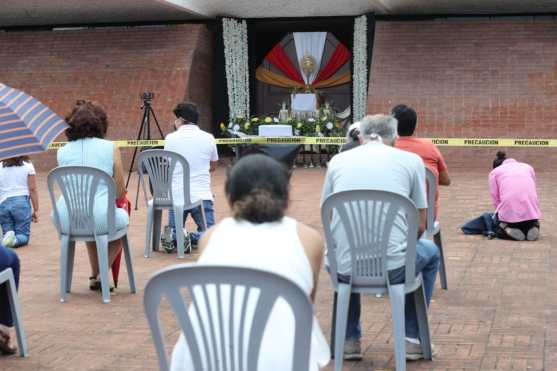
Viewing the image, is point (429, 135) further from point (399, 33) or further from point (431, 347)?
point (431, 347)

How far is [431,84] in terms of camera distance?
18094 millimetres

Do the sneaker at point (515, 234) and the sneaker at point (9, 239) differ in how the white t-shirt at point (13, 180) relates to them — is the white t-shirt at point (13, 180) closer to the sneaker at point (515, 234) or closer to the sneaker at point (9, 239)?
the sneaker at point (9, 239)

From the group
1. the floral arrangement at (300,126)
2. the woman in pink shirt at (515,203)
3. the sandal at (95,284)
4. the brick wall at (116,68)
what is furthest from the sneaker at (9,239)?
the brick wall at (116,68)

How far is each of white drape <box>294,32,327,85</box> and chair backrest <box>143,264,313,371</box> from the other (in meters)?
19.8

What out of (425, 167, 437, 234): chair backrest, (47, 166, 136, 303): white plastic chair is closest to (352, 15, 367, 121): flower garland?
(425, 167, 437, 234): chair backrest

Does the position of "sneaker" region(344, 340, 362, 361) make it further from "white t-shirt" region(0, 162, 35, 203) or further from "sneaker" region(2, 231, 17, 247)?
"white t-shirt" region(0, 162, 35, 203)

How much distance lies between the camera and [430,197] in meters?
6.15

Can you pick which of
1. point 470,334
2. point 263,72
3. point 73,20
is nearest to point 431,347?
point 470,334

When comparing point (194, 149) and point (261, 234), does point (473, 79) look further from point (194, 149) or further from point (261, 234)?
point (261, 234)

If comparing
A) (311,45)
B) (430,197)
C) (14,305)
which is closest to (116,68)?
(311,45)

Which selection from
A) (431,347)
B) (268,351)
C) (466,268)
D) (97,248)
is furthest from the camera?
(466,268)

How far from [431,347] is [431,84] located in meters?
13.6

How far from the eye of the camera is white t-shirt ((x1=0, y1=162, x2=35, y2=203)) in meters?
8.85

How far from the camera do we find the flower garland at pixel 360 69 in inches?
750
